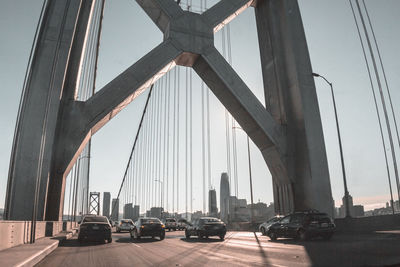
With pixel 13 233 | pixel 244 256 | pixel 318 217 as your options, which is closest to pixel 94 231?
pixel 13 233

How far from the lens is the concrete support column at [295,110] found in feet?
80.4

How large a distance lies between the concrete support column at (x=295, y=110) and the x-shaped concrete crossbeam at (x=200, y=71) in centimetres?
126

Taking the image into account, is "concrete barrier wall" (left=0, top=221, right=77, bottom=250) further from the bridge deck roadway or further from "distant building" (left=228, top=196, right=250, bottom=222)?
"distant building" (left=228, top=196, right=250, bottom=222)

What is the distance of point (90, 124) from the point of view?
22.6 metres

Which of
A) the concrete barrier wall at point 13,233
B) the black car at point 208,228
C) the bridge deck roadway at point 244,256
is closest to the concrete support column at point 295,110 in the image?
the black car at point 208,228

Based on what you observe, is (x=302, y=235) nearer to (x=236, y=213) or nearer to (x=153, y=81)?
(x=153, y=81)

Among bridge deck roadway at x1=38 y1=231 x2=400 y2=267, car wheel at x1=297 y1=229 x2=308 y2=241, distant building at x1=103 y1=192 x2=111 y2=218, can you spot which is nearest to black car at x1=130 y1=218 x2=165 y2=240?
bridge deck roadway at x1=38 y1=231 x2=400 y2=267

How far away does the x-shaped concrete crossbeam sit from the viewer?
24438mm

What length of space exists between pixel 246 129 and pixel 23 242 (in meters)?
20.5

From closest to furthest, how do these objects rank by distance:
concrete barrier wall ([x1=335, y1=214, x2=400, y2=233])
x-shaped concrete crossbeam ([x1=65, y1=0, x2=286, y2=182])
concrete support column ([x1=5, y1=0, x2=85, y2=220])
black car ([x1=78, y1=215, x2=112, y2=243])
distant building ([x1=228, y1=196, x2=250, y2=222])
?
black car ([x1=78, y1=215, x2=112, y2=243]) → concrete barrier wall ([x1=335, y1=214, x2=400, y2=233]) → concrete support column ([x1=5, y1=0, x2=85, y2=220]) → x-shaped concrete crossbeam ([x1=65, y1=0, x2=286, y2=182]) → distant building ([x1=228, y1=196, x2=250, y2=222])

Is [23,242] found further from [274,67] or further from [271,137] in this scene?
[274,67]

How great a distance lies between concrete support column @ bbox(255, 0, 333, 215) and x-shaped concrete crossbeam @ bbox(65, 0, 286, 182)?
1.26 metres

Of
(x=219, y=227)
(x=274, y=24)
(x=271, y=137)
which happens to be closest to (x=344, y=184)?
(x=271, y=137)

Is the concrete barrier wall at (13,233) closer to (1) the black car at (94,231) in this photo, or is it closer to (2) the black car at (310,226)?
(1) the black car at (94,231)
